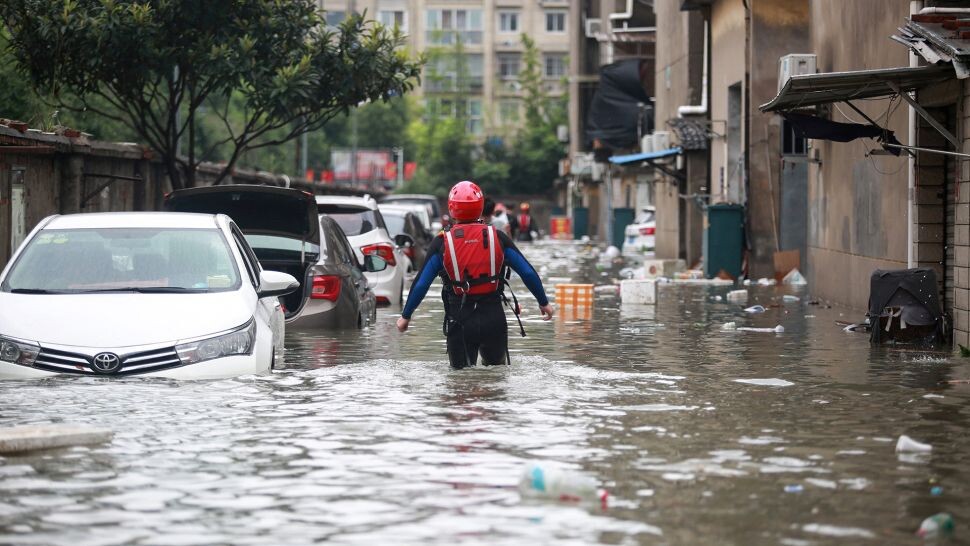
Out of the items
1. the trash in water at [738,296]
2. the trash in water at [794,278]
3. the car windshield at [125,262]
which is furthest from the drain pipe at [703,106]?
the car windshield at [125,262]

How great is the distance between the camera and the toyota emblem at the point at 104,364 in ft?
34.6

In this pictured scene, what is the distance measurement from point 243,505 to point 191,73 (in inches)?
806

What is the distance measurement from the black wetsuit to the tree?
14.6 m

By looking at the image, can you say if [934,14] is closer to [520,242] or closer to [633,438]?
[633,438]

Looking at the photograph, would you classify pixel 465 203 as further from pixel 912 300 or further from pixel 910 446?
pixel 912 300

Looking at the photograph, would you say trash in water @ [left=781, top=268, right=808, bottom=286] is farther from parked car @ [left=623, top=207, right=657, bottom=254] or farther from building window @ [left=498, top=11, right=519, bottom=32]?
building window @ [left=498, top=11, right=519, bottom=32]

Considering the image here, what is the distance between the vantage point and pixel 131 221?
12.4 metres

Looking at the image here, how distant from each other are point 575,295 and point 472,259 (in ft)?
37.9

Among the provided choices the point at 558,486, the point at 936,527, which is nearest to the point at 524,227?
the point at 558,486

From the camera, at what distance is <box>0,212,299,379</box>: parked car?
10711 mm

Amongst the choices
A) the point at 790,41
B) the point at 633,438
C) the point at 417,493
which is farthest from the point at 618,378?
the point at 790,41

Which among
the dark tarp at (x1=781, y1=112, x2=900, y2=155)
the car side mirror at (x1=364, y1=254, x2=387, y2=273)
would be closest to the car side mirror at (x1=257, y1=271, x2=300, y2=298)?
the dark tarp at (x1=781, y1=112, x2=900, y2=155)

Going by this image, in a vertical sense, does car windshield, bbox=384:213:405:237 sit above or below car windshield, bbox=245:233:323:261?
above

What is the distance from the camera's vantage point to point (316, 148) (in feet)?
331
